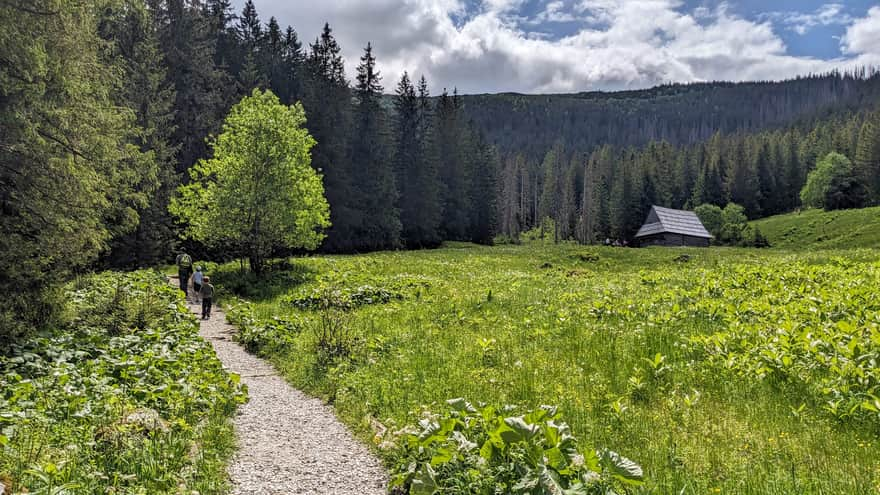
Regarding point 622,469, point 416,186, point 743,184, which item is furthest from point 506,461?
point 743,184

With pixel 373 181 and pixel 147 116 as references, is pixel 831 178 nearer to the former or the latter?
pixel 373 181

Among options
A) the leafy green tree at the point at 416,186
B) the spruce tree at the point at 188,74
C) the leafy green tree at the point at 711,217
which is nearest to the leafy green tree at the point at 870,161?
the leafy green tree at the point at 711,217

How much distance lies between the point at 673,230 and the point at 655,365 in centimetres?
6985

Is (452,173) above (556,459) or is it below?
above

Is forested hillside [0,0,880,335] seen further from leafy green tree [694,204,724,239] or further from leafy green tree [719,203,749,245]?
leafy green tree [719,203,749,245]

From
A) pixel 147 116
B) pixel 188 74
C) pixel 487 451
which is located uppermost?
pixel 188 74

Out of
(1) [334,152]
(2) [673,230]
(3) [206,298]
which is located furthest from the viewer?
(2) [673,230]

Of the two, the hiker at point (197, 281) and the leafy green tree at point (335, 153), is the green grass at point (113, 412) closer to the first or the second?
the hiker at point (197, 281)

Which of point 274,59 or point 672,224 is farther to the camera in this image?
point 672,224

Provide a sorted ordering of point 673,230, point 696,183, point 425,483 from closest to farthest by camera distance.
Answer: point 425,483, point 673,230, point 696,183

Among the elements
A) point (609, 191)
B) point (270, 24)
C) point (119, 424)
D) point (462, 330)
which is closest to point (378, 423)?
point (119, 424)

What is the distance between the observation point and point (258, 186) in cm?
2575

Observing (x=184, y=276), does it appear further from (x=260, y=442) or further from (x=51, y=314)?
(x=260, y=442)

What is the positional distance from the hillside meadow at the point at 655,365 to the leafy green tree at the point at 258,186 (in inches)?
307
